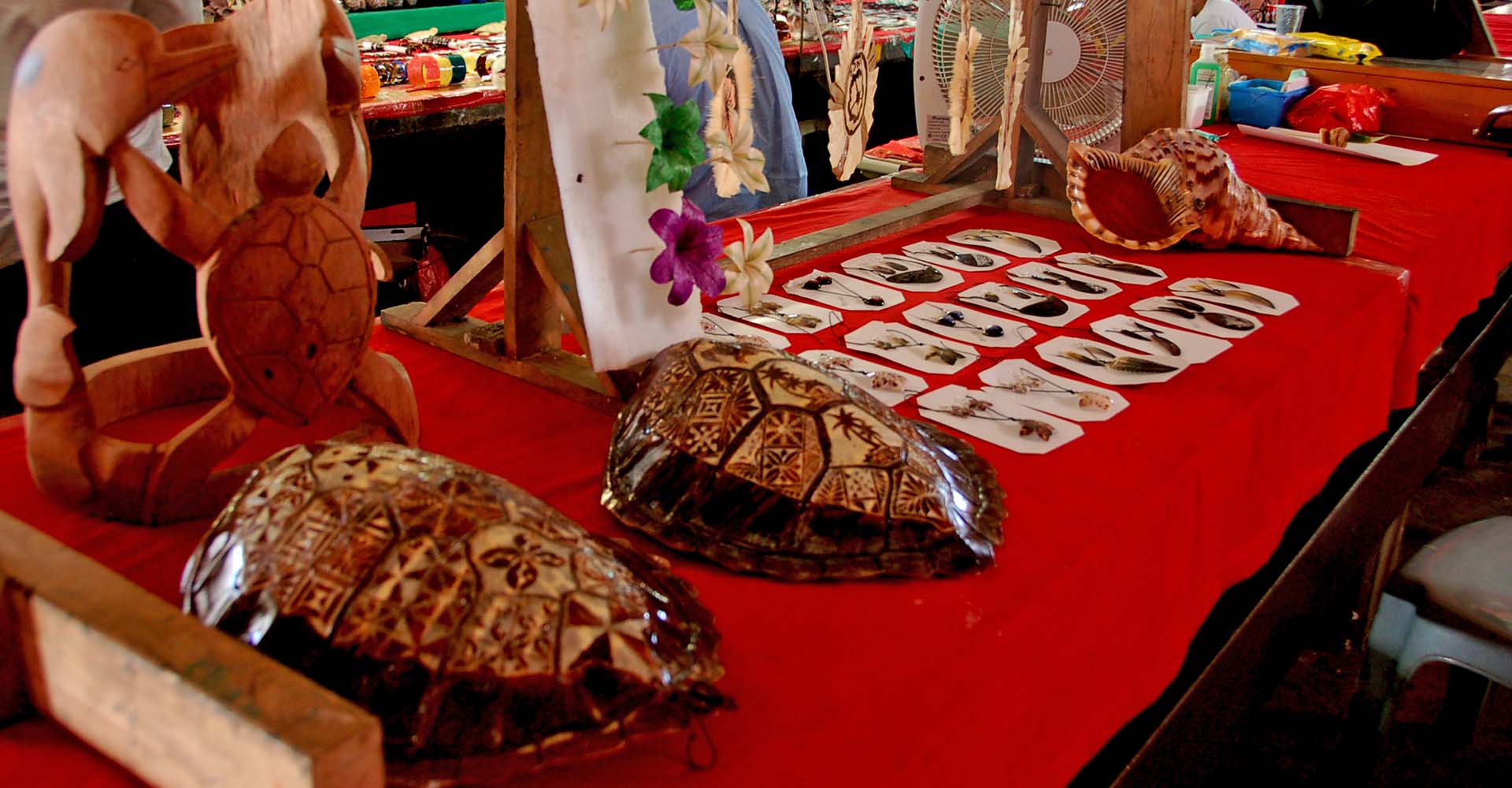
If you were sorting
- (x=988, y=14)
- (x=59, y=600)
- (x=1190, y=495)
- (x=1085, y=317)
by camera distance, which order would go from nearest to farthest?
(x=59, y=600) < (x=1190, y=495) < (x=1085, y=317) < (x=988, y=14)

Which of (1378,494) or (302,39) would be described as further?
(1378,494)

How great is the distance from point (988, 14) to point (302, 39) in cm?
182

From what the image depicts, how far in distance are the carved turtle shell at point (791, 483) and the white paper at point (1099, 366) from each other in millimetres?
467

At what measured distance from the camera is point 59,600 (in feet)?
2.20

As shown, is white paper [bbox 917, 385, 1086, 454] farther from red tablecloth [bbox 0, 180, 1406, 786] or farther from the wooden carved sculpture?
the wooden carved sculpture

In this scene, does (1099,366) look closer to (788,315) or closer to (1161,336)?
(1161,336)

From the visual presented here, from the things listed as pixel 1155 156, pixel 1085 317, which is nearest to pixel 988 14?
pixel 1155 156

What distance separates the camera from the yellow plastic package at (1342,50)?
3.26m

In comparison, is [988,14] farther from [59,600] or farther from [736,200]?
[59,600]

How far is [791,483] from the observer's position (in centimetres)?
98

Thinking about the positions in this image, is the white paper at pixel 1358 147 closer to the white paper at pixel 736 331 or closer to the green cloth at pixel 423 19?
the white paper at pixel 736 331

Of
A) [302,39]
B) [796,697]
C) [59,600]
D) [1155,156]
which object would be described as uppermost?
[302,39]

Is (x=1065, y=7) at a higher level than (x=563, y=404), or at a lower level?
higher

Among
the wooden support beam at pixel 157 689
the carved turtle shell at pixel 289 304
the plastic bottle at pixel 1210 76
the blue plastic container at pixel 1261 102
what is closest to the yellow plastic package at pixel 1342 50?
the blue plastic container at pixel 1261 102
